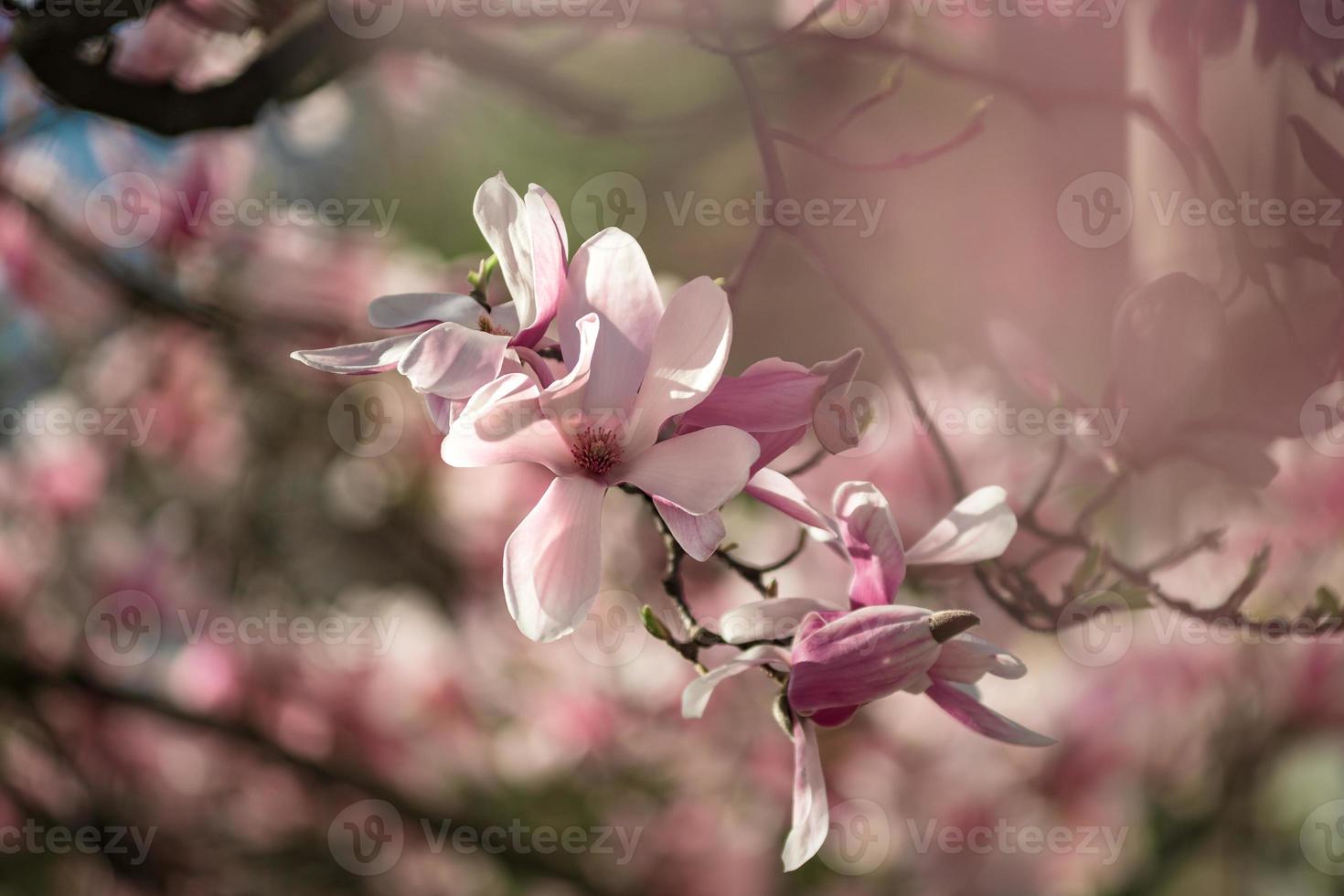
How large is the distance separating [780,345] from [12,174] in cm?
70

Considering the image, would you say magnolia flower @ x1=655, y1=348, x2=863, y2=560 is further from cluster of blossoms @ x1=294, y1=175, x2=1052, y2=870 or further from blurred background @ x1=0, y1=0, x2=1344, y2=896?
blurred background @ x1=0, y1=0, x2=1344, y2=896

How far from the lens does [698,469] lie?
189mm

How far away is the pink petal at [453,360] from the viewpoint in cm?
18

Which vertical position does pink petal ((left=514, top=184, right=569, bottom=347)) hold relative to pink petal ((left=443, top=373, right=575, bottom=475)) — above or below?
above

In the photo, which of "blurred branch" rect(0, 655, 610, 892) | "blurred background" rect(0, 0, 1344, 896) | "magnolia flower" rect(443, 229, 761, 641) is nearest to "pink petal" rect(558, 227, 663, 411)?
"magnolia flower" rect(443, 229, 761, 641)

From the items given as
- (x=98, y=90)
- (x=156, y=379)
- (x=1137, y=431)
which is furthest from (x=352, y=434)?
(x=1137, y=431)

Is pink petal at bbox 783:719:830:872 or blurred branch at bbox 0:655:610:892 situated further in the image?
blurred branch at bbox 0:655:610:892

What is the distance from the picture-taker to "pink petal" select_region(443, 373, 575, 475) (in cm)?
18

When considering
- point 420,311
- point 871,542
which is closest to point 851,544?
point 871,542

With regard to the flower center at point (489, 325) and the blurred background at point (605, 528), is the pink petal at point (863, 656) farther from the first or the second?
the blurred background at point (605, 528)

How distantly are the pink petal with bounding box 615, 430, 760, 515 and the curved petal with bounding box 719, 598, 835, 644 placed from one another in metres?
0.04

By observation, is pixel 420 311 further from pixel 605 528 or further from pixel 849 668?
pixel 605 528

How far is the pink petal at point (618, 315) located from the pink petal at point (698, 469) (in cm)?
1

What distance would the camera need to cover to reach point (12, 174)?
876 millimetres
